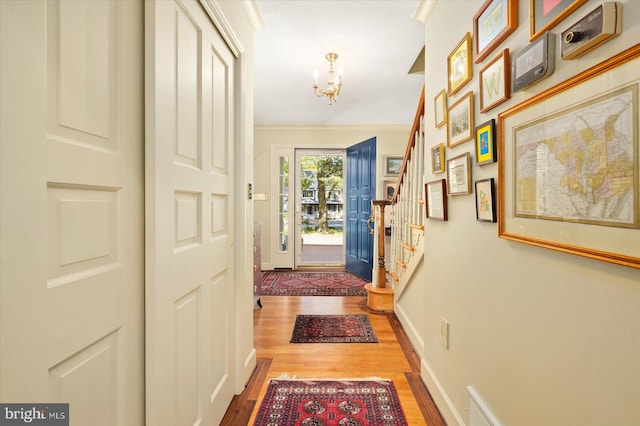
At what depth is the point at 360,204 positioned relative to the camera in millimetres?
4922

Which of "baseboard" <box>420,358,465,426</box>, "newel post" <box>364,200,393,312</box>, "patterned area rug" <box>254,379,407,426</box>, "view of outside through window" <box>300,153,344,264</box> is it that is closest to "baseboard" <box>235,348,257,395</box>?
"patterned area rug" <box>254,379,407,426</box>

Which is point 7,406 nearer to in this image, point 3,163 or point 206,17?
point 3,163

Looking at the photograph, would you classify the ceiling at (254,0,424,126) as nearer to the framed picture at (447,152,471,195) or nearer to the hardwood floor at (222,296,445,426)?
the framed picture at (447,152,471,195)

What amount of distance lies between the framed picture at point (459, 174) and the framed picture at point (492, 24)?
16.1 inches

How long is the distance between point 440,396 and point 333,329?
1.22 metres

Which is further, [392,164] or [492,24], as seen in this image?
[392,164]

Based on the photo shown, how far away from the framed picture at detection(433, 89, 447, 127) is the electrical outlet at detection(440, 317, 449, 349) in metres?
1.07

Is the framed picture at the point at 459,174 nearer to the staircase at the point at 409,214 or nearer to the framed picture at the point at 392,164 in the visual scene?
the staircase at the point at 409,214

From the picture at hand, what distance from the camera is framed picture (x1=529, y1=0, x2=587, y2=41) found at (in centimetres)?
76

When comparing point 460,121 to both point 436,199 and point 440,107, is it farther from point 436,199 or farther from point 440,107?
point 436,199

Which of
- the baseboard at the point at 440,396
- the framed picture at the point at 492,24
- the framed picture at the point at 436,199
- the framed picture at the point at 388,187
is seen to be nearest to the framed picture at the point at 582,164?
the framed picture at the point at 492,24

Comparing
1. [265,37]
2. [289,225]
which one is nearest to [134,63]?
[265,37]

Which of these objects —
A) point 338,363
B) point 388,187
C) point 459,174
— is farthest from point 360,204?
point 459,174

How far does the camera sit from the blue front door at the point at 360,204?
4574mm
